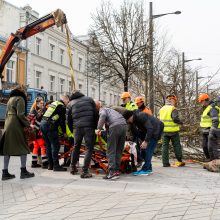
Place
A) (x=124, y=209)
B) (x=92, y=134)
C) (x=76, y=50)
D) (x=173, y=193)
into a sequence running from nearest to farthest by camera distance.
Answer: (x=124, y=209)
(x=173, y=193)
(x=92, y=134)
(x=76, y=50)

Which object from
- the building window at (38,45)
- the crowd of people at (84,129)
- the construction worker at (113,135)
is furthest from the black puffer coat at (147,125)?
the building window at (38,45)

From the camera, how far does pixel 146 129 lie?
7887 millimetres

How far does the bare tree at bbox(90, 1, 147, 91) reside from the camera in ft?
85.2

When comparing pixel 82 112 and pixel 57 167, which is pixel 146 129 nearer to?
pixel 82 112

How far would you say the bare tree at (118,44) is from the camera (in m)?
26.0

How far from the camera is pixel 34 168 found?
895 cm

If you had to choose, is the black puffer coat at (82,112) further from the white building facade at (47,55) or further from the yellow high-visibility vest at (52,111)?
the white building facade at (47,55)

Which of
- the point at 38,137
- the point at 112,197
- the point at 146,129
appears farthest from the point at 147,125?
the point at 38,137

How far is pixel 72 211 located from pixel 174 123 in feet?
16.5

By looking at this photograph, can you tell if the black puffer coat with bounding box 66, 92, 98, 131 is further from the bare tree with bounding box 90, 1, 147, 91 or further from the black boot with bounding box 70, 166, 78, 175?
the bare tree with bounding box 90, 1, 147, 91

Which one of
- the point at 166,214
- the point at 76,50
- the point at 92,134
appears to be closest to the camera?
the point at 166,214

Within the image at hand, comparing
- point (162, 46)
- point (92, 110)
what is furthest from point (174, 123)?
point (162, 46)

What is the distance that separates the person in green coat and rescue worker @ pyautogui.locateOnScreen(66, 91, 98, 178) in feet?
3.23

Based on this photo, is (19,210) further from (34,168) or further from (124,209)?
(34,168)
